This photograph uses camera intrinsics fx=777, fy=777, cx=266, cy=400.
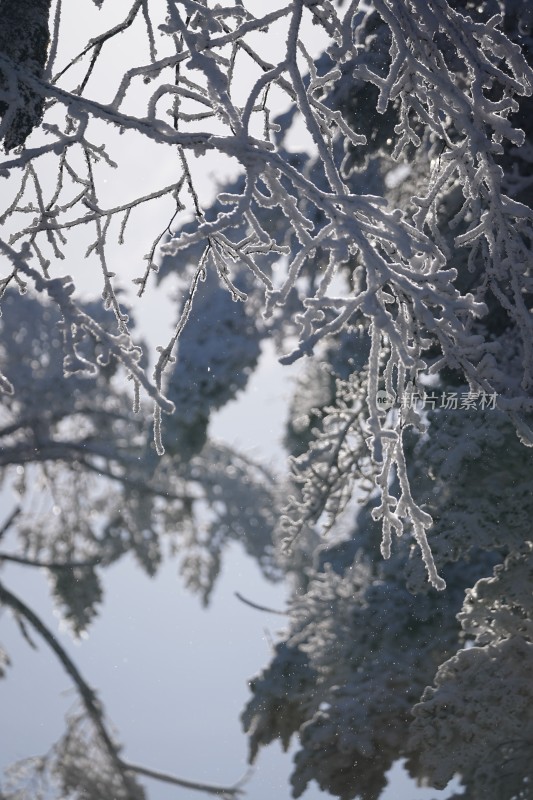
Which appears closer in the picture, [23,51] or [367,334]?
[23,51]

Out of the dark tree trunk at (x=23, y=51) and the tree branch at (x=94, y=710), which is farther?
the tree branch at (x=94, y=710)

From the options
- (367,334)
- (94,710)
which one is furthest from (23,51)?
(94,710)

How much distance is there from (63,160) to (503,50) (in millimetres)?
2071

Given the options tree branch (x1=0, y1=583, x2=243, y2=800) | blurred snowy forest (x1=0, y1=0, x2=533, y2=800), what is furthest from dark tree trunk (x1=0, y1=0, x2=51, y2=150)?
tree branch (x1=0, y1=583, x2=243, y2=800)

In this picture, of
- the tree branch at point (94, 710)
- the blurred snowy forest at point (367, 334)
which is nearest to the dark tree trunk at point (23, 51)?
the blurred snowy forest at point (367, 334)

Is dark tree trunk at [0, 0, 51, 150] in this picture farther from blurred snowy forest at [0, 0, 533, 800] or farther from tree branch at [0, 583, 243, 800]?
tree branch at [0, 583, 243, 800]

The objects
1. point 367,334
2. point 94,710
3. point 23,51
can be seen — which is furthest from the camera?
point 94,710

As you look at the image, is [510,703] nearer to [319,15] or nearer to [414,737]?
[414,737]

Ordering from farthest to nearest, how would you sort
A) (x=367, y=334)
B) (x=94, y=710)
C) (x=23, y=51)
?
(x=94, y=710) < (x=367, y=334) < (x=23, y=51)

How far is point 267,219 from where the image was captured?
6973mm

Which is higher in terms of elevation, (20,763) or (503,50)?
(503,50)

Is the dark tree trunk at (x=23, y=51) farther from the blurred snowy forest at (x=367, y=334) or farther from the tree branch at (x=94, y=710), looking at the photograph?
the tree branch at (x=94, y=710)

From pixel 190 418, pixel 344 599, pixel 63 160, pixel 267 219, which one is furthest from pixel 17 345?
pixel 63 160

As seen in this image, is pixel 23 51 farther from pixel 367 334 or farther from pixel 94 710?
pixel 94 710
